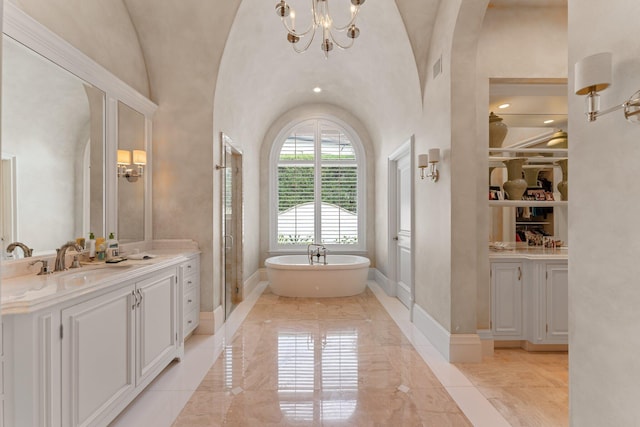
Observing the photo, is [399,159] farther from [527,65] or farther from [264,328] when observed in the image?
[264,328]

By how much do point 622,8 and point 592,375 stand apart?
140 cm

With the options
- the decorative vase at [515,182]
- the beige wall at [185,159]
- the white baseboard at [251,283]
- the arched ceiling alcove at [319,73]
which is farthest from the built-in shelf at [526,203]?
the white baseboard at [251,283]

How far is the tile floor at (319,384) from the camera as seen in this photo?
2.25m

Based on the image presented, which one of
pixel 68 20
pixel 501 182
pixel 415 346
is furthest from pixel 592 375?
pixel 68 20

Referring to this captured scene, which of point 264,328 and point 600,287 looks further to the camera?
point 264,328

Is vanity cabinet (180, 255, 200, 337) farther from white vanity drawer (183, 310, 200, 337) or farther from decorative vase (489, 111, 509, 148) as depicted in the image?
decorative vase (489, 111, 509, 148)

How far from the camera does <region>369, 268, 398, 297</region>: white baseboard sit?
218 inches

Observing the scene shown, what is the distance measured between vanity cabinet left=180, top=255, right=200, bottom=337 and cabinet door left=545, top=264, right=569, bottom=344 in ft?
10.9

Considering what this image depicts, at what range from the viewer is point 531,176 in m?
3.61

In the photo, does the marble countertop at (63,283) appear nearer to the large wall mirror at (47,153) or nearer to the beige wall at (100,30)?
the large wall mirror at (47,153)

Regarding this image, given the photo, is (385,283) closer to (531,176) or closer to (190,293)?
(531,176)

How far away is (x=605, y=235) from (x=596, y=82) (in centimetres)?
57

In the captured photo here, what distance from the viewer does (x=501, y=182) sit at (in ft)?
11.9

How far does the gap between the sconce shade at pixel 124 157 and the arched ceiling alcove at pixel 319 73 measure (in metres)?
1.00
